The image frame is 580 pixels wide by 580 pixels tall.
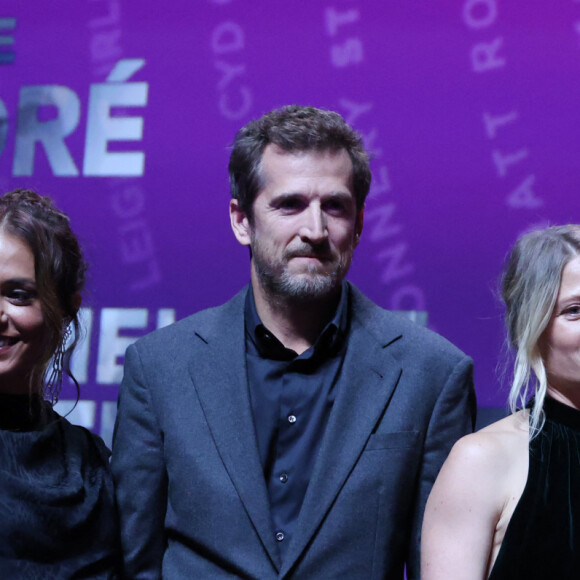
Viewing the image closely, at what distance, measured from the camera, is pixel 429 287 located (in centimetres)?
289

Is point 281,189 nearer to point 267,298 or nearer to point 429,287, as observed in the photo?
point 267,298

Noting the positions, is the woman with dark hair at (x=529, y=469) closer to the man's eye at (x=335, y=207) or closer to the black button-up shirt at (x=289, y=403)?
the black button-up shirt at (x=289, y=403)

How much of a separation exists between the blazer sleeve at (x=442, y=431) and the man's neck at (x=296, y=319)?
317mm

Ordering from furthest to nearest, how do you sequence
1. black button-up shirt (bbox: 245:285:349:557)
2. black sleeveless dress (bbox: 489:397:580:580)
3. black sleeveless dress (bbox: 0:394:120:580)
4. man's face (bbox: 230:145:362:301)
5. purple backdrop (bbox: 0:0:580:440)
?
purple backdrop (bbox: 0:0:580:440), man's face (bbox: 230:145:362:301), black button-up shirt (bbox: 245:285:349:557), black sleeveless dress (bbox: 0:394:120:580), black sleeveless dress (bbox: 489:397:580:580)

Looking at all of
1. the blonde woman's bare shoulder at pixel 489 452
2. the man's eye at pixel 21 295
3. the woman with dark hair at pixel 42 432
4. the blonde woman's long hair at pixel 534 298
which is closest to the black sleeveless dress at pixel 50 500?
the woman with dark hair at pixel 42 432

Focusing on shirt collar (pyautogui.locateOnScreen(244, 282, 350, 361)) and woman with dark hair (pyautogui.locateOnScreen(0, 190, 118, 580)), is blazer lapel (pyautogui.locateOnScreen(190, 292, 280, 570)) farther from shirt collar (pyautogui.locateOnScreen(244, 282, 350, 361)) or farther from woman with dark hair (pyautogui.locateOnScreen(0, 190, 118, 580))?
woman with dark hair (pyautogui.locateOnScreen(0, 190, 118, 580))

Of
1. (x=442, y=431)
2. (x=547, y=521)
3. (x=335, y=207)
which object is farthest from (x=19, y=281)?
(x=547, y=521)

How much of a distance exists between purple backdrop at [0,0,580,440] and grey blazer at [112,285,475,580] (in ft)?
2.89

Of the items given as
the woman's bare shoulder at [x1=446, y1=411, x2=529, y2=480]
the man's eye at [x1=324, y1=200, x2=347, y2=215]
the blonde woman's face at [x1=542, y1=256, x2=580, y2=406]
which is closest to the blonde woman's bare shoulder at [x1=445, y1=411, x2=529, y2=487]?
the woman's bare shoulder at [x1=446, y1=411, x2=529, y2=480]

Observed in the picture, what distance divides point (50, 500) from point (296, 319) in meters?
0.65

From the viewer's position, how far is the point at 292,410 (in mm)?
1962

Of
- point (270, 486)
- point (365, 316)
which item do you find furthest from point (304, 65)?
point (270, 486)

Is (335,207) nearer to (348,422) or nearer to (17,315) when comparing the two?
(348,422)

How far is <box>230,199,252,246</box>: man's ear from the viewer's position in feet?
7.17
